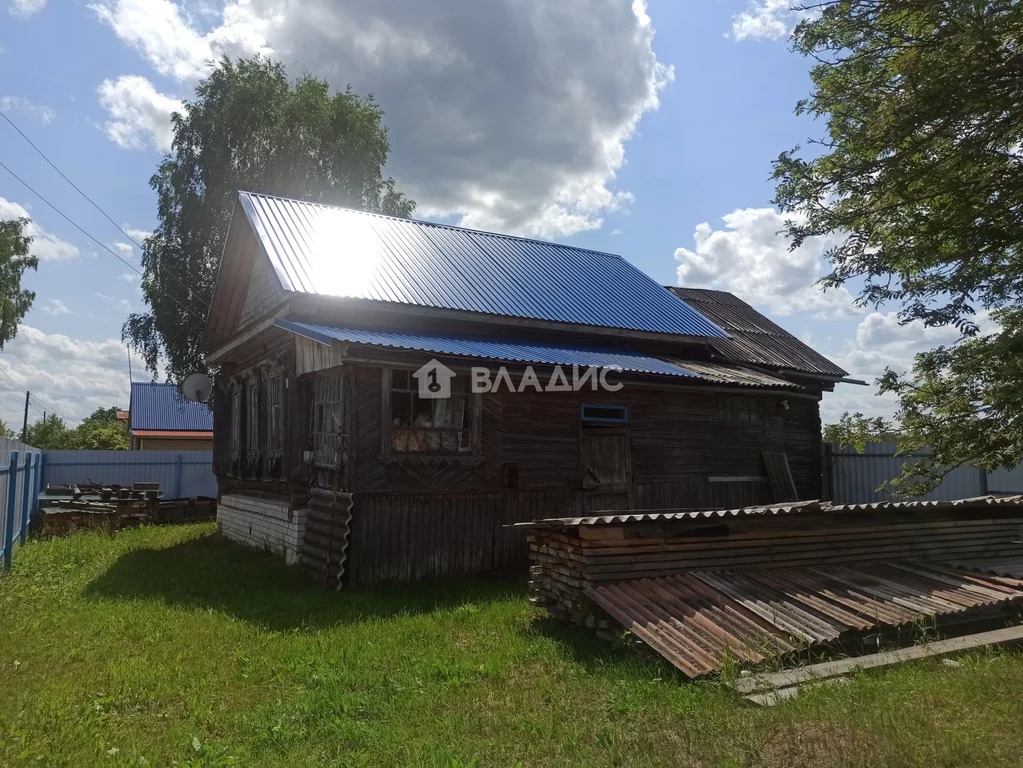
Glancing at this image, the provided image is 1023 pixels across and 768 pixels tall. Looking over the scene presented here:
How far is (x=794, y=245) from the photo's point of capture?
7.06 m

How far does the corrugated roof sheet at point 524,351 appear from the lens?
423 inches

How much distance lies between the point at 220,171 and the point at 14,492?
50.2ft

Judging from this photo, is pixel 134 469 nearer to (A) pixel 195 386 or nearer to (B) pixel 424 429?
(A) pixel 195 386

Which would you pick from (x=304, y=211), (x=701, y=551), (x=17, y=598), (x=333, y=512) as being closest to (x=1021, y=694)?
(x=701, y=551)

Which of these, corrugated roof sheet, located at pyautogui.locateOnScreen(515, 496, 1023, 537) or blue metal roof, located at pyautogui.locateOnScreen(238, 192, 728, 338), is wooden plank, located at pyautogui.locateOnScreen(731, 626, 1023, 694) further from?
blue metal roof, located at pyautogui.locateOnScreen(238, 192, 728, 338)

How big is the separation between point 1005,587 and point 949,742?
4823mm

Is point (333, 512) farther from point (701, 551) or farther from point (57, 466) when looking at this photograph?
point (57, 466)

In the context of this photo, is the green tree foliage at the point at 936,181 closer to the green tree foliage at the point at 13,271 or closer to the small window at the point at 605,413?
the small window at the point at 605,413

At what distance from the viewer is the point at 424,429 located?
37.2 ft

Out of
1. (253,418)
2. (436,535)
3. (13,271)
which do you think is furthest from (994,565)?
(13,271)

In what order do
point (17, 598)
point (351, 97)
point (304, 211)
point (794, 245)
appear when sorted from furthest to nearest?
point (351, 97) → point (304, 211) → point (17, 598) → point (794, 245)

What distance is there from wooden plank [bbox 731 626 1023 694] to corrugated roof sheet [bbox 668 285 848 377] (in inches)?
392

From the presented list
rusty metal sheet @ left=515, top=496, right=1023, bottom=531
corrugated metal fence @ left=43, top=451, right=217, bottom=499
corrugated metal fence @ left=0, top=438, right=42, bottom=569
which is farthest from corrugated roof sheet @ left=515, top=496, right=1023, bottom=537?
corrugated metal fence @ left=43, top=451, right=217, bottom=499

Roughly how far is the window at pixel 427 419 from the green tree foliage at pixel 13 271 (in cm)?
2291
